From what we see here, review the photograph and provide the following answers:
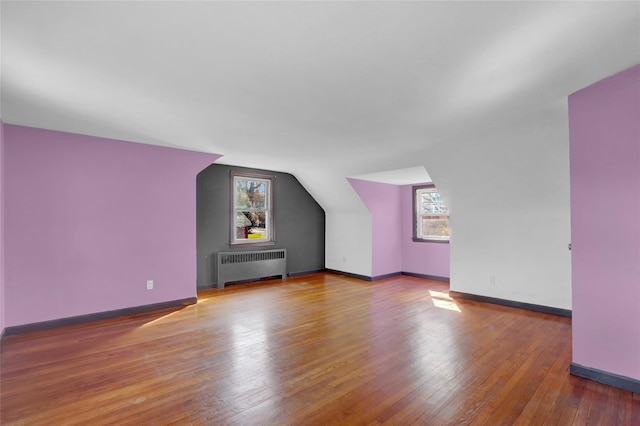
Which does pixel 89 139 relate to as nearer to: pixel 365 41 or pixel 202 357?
pixel 202 357

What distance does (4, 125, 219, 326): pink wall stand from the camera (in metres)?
3.32

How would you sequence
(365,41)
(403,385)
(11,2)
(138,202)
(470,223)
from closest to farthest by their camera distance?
(11,2) → (365,41) → (403,385) → (138,202) → (470,223)

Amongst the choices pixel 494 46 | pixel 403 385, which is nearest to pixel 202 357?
pixel 403 385

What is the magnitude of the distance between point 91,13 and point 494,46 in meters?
2.13

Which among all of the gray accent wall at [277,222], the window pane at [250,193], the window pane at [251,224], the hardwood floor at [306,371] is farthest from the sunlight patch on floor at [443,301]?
the window pane at [250,193]

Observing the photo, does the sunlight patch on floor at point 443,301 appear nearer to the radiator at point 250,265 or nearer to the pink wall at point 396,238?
the pink wall at point 396,238

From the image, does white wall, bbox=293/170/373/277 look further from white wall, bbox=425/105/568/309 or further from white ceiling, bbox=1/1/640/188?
white ceiling, bbox=1/1/640/188

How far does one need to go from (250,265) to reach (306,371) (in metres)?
3.52

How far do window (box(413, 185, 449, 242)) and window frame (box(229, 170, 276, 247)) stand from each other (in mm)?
3055

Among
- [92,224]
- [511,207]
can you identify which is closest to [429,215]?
[511,207]

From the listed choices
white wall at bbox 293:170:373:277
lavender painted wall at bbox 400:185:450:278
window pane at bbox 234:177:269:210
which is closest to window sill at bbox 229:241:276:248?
window pane at bbox 234:177:269:210

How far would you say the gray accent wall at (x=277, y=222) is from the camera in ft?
17.7

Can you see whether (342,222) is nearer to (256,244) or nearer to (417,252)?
(417,252)

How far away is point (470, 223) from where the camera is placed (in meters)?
4.76
